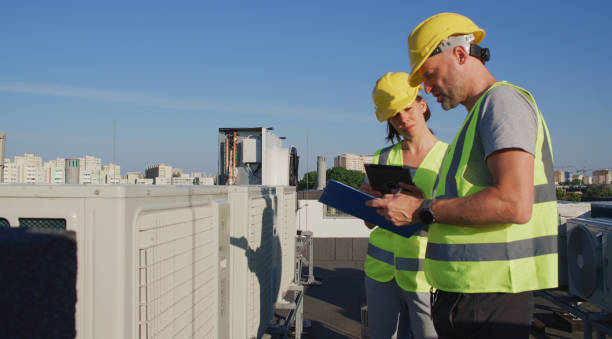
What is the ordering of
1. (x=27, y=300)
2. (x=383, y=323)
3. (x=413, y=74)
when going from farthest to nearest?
(x=383, y=323) → (x=413, y=74) → (x=27, y=300)

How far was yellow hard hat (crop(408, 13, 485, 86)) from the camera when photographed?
1686 millimetres

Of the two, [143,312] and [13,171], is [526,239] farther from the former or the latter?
[13,171]

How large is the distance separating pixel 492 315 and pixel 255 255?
214 cm

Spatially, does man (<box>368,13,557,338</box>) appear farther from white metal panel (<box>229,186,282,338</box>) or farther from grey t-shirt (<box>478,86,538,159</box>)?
white metal panel (<box>229,186,282,338</box>)

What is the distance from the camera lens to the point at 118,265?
146cm

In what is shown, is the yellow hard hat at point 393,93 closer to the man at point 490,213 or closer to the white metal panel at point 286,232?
the man at point 490,213

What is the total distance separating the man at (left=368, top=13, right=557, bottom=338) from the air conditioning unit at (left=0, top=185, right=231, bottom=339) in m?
1.00

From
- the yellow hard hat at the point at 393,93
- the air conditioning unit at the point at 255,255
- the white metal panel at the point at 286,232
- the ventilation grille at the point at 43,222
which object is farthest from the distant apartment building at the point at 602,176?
the ventilation grille at the point at 43,222

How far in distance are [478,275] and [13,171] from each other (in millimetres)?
9190

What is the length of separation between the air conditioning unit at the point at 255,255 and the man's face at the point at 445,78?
166 centimetres

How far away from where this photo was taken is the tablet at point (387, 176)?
227 cm

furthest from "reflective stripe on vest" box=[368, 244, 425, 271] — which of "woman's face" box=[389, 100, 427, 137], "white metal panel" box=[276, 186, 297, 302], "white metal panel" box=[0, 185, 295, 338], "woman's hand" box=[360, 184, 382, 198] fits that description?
"white metal panel" box=[276, 186, 297, 302]

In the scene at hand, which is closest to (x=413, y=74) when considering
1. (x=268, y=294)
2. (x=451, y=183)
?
(x=451, y=183)

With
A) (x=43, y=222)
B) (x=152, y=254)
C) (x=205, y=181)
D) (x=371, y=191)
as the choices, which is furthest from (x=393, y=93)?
(x=205, y=181)
